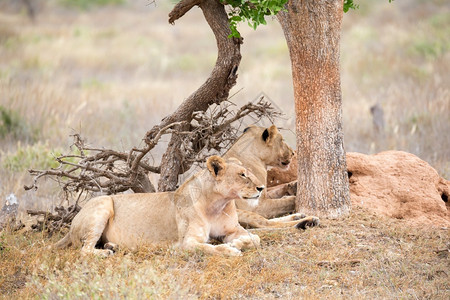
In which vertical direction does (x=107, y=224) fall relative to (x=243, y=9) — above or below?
below

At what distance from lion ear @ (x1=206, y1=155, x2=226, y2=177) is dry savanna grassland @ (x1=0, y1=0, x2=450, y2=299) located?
768mm

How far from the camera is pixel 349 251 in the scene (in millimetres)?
6035

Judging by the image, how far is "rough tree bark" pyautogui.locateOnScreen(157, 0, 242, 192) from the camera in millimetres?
7211

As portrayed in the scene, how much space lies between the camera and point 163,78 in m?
20.8

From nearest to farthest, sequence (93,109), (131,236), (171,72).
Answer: (131,236)
(93,109)
(171,72)

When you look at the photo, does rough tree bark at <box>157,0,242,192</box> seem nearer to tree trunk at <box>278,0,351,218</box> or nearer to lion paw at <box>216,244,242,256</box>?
tree trunk at <box>278,0,351,218</box>

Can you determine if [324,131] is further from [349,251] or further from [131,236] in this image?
[131,236]

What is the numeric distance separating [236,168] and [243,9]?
1.62 metres

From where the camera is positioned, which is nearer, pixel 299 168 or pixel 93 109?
pixel 299 168

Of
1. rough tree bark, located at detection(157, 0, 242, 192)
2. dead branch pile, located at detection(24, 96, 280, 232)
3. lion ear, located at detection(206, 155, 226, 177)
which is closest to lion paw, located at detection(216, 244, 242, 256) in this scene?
lion ear, located at detection(206, 155, 226, 177)

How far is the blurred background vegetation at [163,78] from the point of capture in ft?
39.1

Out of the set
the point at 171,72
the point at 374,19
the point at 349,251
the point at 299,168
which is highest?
the point at 374,19

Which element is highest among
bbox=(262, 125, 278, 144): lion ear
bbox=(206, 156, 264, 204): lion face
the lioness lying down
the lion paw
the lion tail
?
bbox=(262, 125, 278, 144): lion ear

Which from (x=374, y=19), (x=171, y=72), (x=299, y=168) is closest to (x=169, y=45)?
(x=171, y=72)
